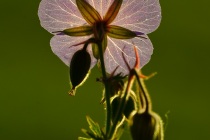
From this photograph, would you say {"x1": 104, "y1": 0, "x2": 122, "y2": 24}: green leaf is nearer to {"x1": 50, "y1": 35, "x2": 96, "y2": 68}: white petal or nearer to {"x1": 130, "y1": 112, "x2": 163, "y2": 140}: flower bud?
{"x1": 50, "y1": 35, "x2": 96, "y2": 68}: white petal

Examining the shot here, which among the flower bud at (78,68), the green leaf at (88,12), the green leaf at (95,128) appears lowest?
the green leaf at (95,128)

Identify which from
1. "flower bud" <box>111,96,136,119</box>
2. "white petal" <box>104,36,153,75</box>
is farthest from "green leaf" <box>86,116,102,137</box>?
"white petal" <box>104,36,153,75</box>

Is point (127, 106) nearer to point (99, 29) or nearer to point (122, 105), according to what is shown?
point (122, 105)

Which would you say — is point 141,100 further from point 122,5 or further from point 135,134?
point 122,5

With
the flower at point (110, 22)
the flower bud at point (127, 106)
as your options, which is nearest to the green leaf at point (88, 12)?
the flower at point (110, 22)

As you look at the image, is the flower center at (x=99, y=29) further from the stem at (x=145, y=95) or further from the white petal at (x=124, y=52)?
the stem at (x=145, y=95)

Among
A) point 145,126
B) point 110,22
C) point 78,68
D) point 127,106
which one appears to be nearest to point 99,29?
point 110,22
